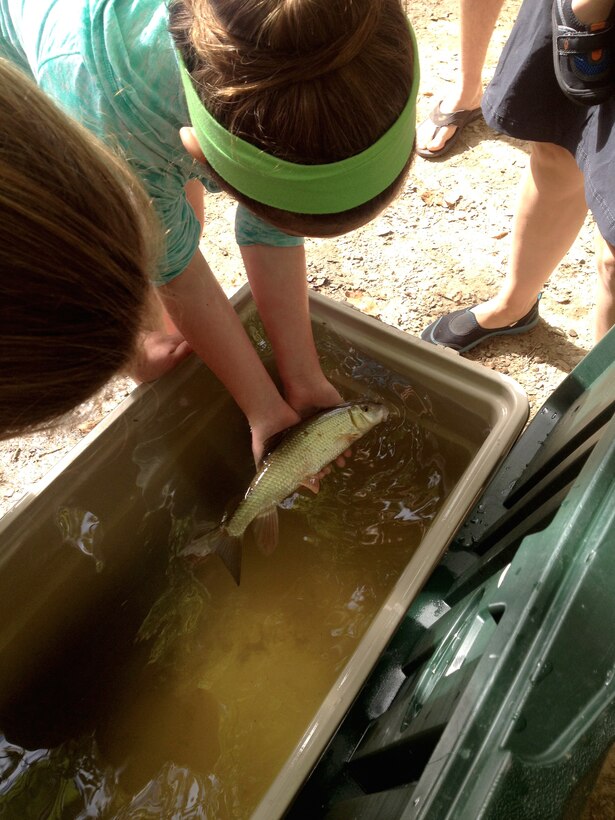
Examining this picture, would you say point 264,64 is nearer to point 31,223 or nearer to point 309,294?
point 31,223

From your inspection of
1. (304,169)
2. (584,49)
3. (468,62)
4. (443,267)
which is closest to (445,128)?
(468,62)

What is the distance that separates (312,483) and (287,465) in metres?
0.11

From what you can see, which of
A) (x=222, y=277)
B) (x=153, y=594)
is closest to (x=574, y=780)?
(x=153, y=594)

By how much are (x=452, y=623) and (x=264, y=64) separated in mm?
853

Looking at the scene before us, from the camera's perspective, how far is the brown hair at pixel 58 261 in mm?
623

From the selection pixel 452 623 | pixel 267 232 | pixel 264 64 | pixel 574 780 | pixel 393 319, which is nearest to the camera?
pixel 574 780

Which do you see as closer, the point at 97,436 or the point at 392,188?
the point at 392,188

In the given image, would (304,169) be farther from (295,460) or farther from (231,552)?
(231,552)

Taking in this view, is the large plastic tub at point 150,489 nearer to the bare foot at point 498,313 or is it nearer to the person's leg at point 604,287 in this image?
the person's leg at point 604,287

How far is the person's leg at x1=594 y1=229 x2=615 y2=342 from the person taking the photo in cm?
141

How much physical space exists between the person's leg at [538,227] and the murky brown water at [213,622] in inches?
23.7

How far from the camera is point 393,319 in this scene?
78.7 inches

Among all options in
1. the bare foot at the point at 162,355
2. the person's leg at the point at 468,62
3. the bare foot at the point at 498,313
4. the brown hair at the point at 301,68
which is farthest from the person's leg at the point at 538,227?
the bare foot at the point at 162,355

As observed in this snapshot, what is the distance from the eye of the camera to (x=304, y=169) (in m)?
0.78
